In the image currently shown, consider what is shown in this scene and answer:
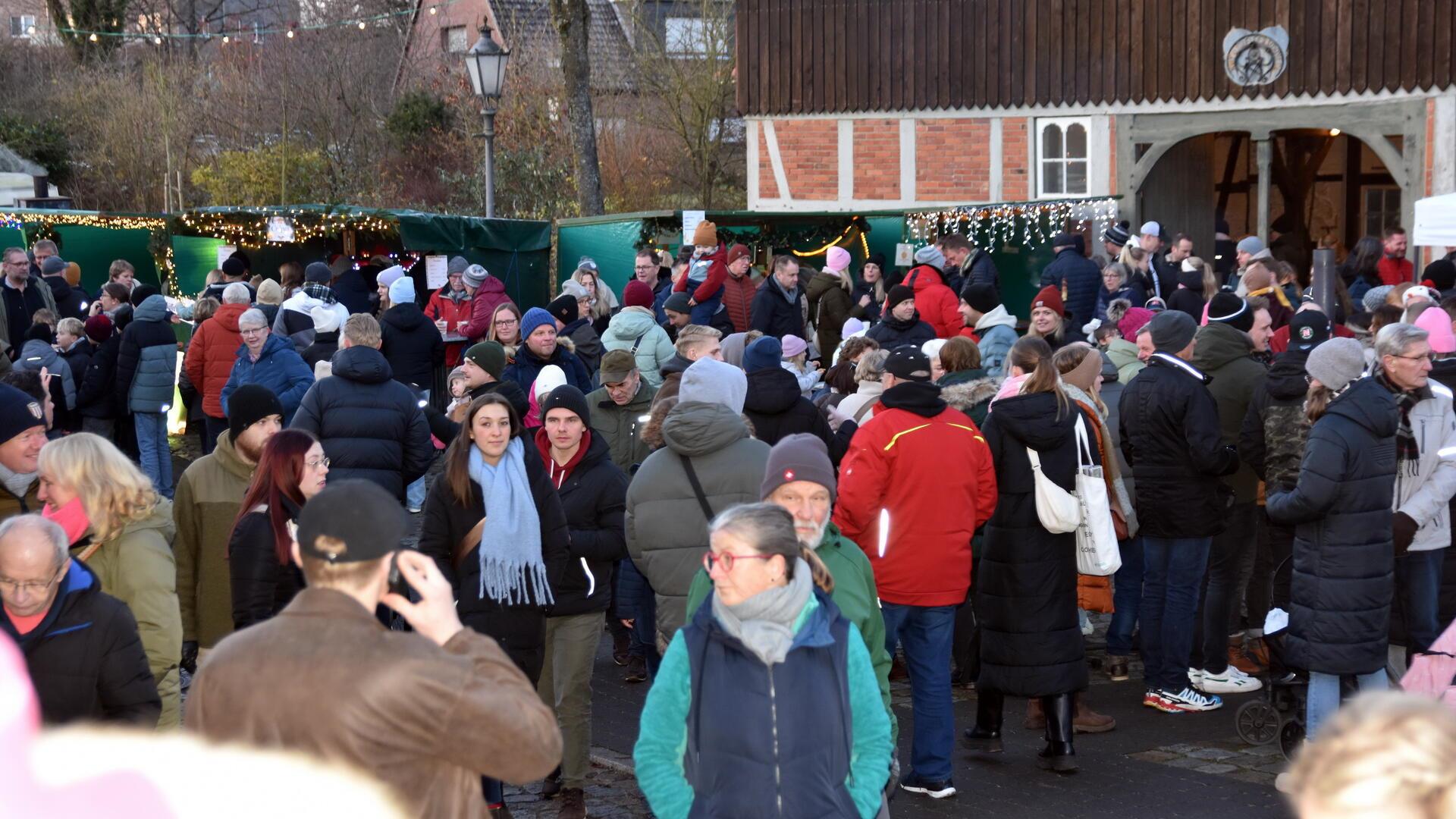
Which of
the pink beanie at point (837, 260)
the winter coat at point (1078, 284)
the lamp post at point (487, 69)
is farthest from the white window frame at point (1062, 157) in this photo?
the pink beanie at point (837, 260)

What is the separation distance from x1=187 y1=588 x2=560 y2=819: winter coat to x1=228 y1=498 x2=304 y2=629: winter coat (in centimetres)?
249

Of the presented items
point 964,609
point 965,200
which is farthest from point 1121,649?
point 965,200

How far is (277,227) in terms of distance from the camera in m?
19.3

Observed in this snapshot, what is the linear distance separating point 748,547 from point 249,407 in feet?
9.73

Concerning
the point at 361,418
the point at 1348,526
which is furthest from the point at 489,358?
the point at 1348,526

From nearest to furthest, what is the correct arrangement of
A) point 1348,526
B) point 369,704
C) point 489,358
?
point 369,704
point 1348,526
point 489,358

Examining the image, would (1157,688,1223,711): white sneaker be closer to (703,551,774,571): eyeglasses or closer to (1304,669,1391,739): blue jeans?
(1304,669,1391,739): blue jeans

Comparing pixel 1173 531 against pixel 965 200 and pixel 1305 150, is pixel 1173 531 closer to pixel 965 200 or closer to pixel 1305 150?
pixel 965 200

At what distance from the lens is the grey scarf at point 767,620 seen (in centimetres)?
419

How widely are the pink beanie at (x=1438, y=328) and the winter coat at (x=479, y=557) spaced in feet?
14.8

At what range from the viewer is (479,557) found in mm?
6207

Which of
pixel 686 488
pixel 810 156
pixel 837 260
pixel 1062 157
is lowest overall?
pixel 686 488

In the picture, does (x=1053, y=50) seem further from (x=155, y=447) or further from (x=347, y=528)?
(x=347, y=528)

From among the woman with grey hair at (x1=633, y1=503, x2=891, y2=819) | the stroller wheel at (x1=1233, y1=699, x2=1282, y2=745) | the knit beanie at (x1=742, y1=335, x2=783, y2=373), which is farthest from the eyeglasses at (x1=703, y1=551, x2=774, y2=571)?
the stroller wheel at (x1=1233, y1=699, x2=1282, y2=745)
